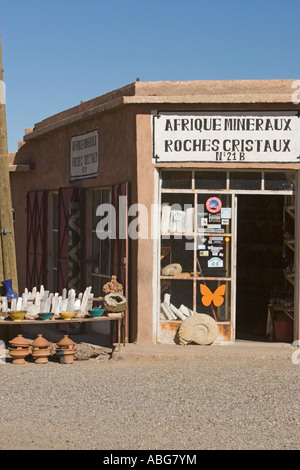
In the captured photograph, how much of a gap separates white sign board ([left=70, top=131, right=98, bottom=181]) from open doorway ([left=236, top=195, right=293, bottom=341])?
3132mm

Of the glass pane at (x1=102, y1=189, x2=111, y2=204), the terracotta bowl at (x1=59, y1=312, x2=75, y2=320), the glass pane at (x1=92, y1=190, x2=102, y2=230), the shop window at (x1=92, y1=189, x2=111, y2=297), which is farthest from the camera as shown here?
the glass pane at (x1=92, y1=190, x2=102, y2=230)

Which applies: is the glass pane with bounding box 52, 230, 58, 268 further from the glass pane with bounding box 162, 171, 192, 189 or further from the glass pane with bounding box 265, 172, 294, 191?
the glass pane with bounding box 265, 172, 294, 191

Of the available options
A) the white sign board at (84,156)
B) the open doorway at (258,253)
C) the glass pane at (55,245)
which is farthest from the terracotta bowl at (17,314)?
the open doorway at (258,253)

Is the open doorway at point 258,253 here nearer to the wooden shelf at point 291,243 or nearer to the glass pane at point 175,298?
the wooden shelf at point 291,243

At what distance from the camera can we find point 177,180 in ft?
41.2

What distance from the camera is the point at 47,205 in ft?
54.2

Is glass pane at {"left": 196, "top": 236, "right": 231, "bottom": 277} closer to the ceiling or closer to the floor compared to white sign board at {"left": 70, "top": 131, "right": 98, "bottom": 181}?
closer to the floor

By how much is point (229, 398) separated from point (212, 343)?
11.1 feet

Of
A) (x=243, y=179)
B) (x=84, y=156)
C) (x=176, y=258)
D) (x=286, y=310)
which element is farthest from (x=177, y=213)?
(x=84, y=156)

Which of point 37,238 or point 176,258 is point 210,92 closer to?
point 176,258

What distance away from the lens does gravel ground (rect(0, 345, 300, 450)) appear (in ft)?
23.7

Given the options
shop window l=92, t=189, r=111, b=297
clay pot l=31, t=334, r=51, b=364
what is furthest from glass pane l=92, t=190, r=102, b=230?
clay pot l=31, t=334, r=51, b=364

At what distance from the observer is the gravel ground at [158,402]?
285 inches

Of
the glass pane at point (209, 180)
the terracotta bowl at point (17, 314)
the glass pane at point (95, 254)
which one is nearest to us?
the terracotta bowl at point (17, 314)
